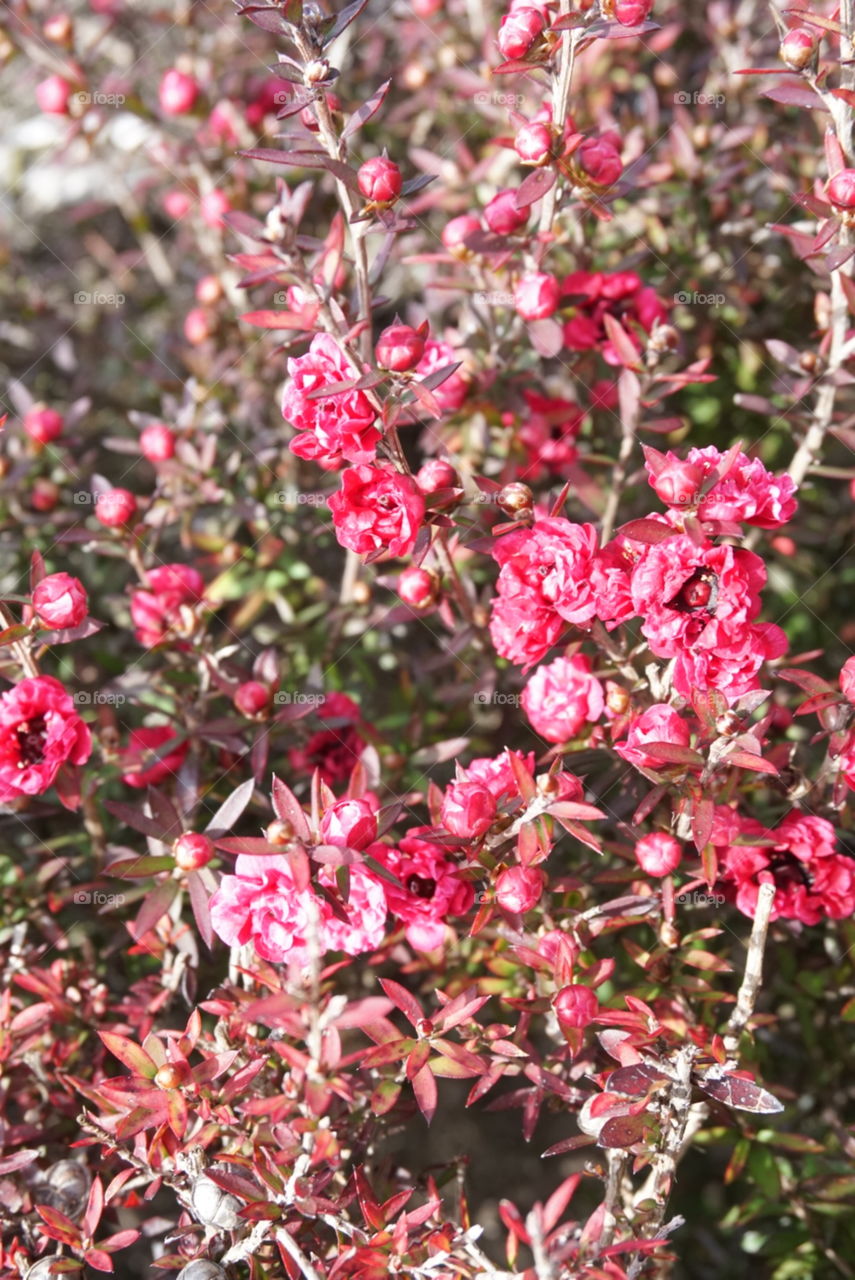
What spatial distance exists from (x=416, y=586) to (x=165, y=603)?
1.57 feet

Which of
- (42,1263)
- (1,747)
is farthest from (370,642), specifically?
(42,1263)

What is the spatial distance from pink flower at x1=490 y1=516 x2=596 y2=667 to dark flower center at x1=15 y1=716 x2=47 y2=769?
0.75 m

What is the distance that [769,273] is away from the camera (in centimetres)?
263

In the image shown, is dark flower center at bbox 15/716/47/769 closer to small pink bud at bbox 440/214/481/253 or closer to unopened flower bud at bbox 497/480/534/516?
unopened flower bud at bbox 497/480/534/516

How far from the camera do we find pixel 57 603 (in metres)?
1.62

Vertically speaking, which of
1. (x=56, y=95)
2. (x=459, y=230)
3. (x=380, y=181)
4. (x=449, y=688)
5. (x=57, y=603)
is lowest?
(x=449, y=688)

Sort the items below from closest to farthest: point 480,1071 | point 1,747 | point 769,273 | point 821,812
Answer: point 480,1071, point 1,747, point 821,812, point 769,273

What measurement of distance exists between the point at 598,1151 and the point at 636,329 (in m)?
1.66

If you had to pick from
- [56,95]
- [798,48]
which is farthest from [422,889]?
[56,95]

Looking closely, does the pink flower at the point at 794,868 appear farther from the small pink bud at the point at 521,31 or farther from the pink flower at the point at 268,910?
the small pink bud at the point at 521,31

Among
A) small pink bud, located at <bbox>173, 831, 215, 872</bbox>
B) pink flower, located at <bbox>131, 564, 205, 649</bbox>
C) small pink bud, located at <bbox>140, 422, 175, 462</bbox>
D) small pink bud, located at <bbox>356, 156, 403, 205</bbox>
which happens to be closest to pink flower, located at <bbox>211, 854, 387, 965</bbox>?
small pink bud, located at <bbox>173, 831, 215, 872</bbox>

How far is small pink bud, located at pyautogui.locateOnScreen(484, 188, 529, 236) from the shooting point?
1.81m

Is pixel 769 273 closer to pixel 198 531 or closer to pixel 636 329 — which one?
pixel 636 329

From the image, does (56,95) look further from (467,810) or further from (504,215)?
(467,810)
